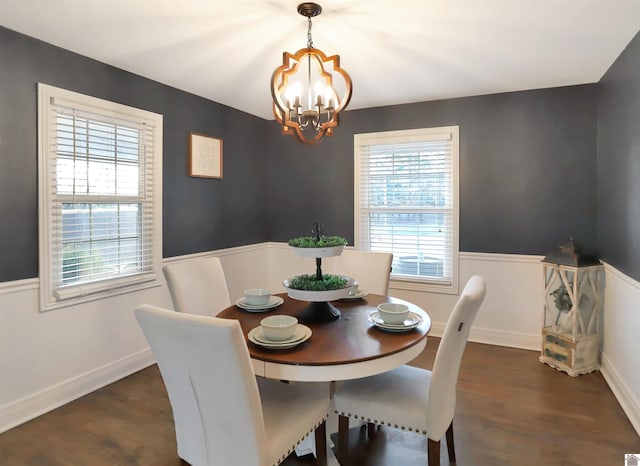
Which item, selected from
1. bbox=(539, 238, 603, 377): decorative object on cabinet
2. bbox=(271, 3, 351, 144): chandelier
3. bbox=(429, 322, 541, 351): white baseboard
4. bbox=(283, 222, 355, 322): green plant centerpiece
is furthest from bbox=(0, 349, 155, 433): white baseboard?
bbox=(539, 238, 603, 377): decorative object on cabinet

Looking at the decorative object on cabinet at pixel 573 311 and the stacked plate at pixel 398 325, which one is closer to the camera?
the stacked plate at pixel 398 325

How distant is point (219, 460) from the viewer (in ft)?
4.85

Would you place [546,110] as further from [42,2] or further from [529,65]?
[42,2]

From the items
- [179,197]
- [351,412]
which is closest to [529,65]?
[351,412]

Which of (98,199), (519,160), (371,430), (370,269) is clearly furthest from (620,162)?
(98,199)

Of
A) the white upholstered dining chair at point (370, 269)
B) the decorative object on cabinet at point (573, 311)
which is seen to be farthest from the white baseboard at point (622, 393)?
the white upholstered dining chair at point (370, 269)

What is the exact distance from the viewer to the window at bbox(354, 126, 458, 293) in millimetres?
3934

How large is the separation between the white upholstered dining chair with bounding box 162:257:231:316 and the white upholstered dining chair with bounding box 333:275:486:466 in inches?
44.3

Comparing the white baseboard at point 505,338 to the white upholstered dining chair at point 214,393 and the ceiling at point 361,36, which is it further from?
the white upholstered dining chair at point 214,393

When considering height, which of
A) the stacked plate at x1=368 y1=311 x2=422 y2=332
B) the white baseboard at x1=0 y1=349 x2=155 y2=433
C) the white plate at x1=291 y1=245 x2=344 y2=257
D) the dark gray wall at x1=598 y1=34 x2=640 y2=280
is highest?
the dark gray wall at x1=598 y1=34 x2=640 y2=280

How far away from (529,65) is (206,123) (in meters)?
2.88

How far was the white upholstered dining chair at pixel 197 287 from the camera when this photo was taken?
2.44 m

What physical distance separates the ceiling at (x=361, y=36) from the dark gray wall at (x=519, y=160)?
0.94 feet

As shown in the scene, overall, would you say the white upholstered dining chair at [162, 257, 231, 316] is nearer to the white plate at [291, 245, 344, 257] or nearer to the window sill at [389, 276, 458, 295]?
the white plate at [291, 245, 344, 257]
